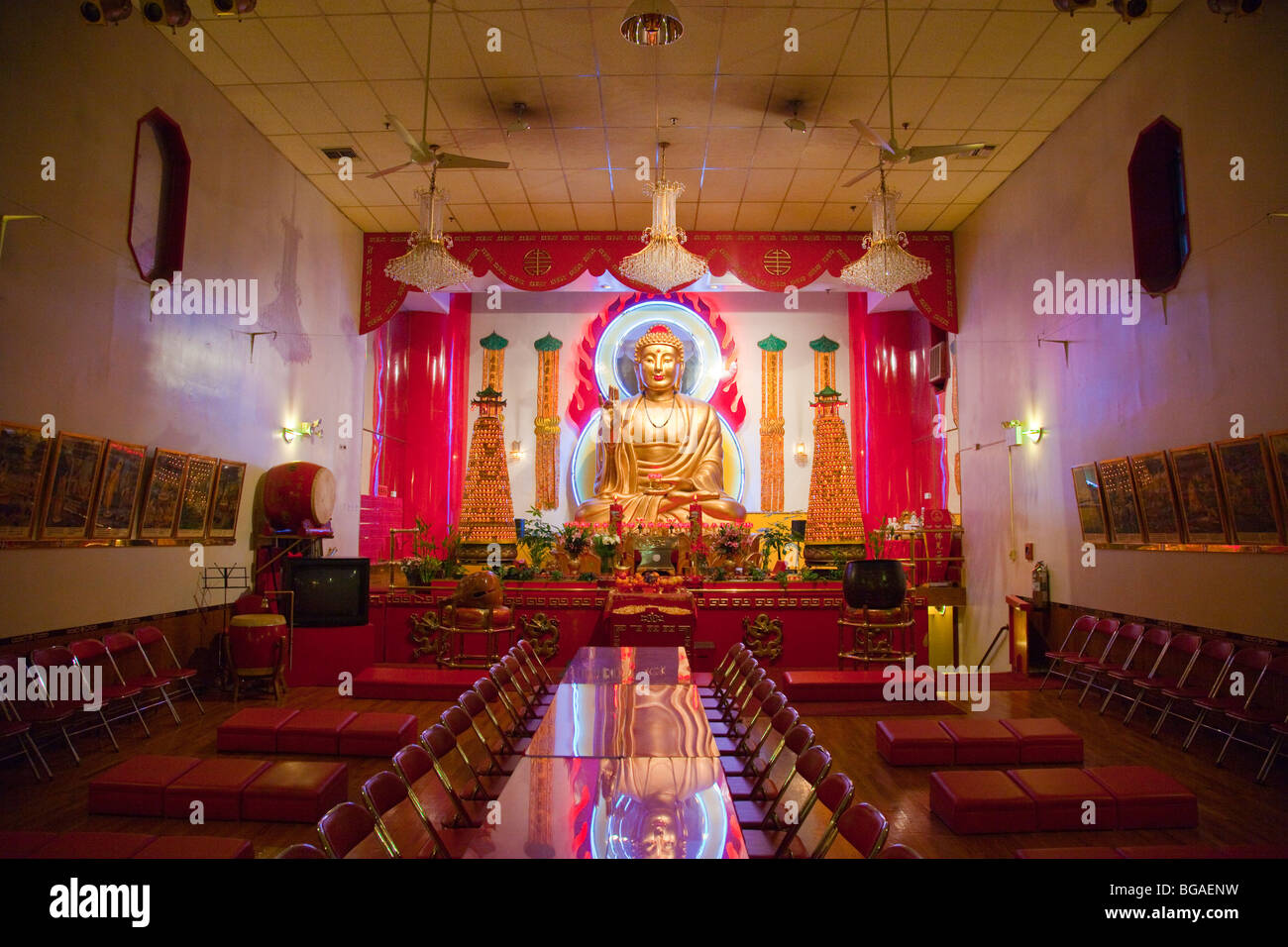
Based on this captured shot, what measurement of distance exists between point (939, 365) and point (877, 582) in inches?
205

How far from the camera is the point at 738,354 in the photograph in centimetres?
1323

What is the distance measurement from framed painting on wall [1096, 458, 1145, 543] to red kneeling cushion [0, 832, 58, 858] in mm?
7429

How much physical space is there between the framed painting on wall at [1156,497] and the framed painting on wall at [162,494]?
8.23 meters

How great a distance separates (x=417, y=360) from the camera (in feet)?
43.1

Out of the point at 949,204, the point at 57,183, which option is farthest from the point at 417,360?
the point at 949,204

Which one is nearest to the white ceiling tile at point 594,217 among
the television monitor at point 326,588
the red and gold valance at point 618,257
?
the red and gold valance at point 618,257

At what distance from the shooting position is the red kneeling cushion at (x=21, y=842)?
9.04 feet

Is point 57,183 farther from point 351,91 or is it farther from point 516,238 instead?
point 516,238

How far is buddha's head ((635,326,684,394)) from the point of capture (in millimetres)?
12430

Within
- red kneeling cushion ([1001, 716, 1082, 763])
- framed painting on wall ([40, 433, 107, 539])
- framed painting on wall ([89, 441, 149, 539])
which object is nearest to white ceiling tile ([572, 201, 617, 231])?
framed painting on wall ([89, 441, 149, 539])

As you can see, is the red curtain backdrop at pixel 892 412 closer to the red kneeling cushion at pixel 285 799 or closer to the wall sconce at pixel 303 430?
the wall sconce at pixel 303 430

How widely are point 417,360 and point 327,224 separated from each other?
364 cm
